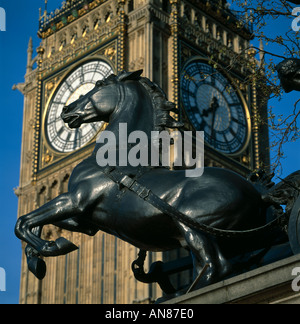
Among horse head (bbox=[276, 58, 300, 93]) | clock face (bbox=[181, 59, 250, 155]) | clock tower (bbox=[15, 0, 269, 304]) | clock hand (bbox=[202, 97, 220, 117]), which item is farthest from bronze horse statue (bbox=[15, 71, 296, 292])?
clock hand (bbox=[202, 97, 220, 117])

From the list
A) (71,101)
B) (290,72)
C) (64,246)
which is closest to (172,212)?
(64,246)

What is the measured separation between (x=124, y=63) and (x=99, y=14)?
3538mm

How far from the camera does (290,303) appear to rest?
596cm

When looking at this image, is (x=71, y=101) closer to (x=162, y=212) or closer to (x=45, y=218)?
(x=45, y=218)

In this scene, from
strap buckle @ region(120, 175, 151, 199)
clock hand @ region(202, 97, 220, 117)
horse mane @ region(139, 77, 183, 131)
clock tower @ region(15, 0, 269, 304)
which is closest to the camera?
strap buckle @ region(120, 175, 151, 199)

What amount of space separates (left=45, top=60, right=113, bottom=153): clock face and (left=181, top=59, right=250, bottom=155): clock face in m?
2.99

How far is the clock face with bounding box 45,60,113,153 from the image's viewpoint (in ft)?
108

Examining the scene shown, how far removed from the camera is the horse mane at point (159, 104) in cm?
825

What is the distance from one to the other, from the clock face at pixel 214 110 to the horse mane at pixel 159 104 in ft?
75.8

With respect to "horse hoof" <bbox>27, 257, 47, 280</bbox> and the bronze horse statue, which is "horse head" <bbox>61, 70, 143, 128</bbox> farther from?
"horse hoof" <bbox>27, 257, 47, 280</bbox>

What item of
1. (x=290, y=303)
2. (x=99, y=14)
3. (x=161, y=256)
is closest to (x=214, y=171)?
(x=290, y=303)

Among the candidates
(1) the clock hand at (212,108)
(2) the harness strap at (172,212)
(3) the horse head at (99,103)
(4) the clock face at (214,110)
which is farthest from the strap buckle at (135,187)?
(1) the clock hand at (212,108)

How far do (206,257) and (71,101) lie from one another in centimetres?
2634
